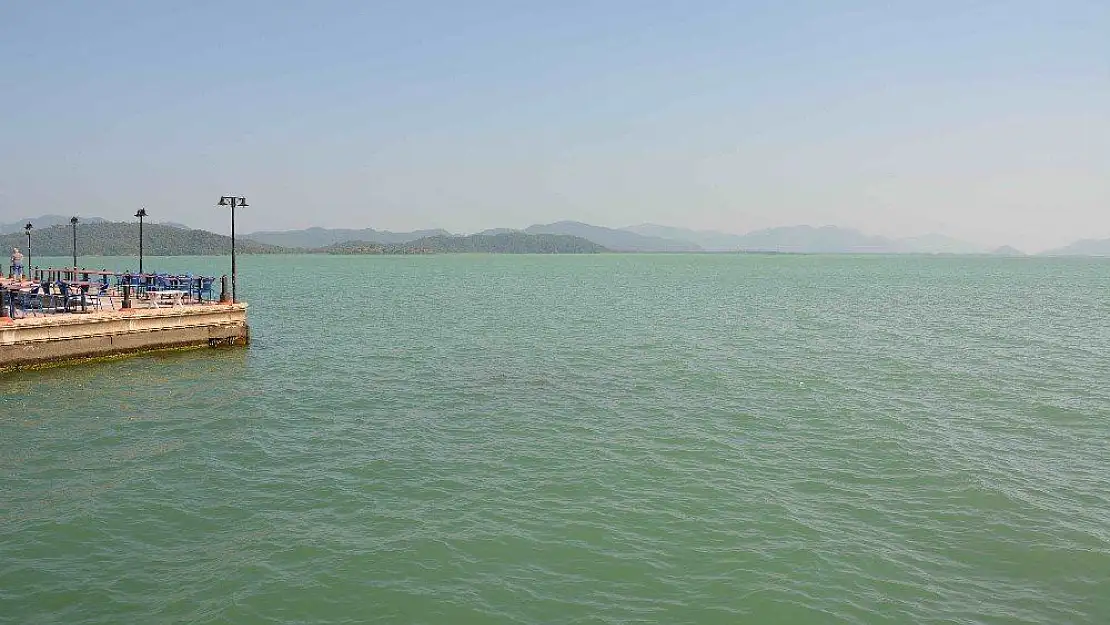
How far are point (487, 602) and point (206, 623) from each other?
3997 millimetres

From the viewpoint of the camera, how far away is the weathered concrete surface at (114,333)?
89.5ft

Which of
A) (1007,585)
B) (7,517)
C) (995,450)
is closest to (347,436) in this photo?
(7,517)

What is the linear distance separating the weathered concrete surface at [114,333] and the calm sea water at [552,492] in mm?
919

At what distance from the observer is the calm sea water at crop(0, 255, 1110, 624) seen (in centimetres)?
1174

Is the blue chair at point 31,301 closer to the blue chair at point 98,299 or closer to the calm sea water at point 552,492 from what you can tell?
the blue chair at point 98,299

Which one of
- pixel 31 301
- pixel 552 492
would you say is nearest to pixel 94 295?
pixel 31 301

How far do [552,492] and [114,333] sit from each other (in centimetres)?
2304

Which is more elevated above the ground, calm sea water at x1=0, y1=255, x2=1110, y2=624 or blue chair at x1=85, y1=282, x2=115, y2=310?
blue chair at x1=85, y1=282, x2=115, y2=310

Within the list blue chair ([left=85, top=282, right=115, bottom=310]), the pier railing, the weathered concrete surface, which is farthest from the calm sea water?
blue chair ([left=85, top=282, right=115, bottom=310])

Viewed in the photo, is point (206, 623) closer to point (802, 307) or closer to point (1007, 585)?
point (1007, 585)

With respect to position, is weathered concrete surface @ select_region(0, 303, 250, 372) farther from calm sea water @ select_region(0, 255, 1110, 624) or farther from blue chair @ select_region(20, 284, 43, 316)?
blue chair @ select_region(20, 284, 43, 316)

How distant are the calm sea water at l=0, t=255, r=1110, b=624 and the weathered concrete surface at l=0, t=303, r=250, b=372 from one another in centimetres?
92

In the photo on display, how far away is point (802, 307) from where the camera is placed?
66.9 meters

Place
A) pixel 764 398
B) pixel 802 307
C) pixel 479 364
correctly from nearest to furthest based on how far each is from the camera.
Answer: pixel 764 398 < pixel 479 364 < pixel 802 307
